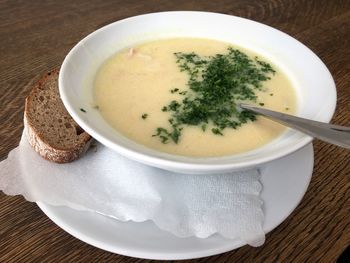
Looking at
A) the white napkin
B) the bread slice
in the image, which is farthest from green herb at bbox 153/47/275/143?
the bread slice

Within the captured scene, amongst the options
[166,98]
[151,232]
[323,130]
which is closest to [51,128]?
[166,98]

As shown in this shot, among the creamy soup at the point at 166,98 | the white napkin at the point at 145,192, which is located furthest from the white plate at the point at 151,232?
the creamy soup at the point at 166,98

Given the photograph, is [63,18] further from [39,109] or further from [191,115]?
[191,115]

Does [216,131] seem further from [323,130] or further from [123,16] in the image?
[123,16]

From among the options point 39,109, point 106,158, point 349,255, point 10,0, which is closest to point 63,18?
point 10,0

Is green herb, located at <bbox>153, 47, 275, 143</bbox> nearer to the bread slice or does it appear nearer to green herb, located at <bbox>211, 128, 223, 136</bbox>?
green herb, located at <bbox>211, 128, 223, 136</bbox>

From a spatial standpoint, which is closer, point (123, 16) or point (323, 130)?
point (323, 130)

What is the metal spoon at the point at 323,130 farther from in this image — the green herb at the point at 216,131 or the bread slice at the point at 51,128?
the bread slice at the point at 51,128
